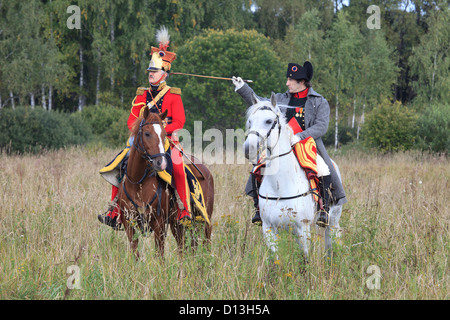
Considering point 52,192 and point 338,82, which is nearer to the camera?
point 52,192

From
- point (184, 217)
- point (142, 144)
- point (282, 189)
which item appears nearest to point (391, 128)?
point (282, 189)

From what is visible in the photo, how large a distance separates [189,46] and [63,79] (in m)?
7.54

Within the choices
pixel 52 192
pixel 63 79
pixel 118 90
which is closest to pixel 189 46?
pixel 63 79

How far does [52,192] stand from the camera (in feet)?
25.8

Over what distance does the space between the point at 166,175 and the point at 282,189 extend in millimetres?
1283

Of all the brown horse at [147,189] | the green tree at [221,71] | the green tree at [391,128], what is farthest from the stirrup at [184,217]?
the green tree at [221,71]

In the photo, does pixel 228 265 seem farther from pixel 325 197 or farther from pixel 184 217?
pixel 325 197

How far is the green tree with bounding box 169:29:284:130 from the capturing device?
23.7 meters

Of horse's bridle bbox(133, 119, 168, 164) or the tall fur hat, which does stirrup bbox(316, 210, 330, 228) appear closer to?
horse's bridle bbox(133, 119, 168, 164)

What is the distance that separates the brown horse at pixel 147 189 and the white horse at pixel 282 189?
79 cm

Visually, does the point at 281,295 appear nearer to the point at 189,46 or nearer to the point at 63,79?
the point at 189,46

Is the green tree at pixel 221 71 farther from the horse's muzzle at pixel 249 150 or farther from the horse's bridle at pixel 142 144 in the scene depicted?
the horse's muzzle at pixel 249 150
